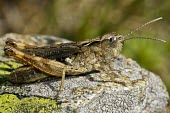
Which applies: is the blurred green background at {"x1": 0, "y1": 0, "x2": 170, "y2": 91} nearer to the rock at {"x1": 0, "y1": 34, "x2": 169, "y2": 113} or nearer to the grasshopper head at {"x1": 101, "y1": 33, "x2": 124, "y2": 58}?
the rock at {"x1": 0, "y1": 34, "x2": 169, "y2": 113}

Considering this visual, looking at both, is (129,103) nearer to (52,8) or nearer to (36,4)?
(52,8)

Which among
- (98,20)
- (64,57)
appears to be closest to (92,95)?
(64,57)

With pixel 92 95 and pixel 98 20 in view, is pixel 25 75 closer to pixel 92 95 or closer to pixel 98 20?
pixel 92 95

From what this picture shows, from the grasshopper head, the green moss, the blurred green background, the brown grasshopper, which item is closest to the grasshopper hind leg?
the brown grasshopper

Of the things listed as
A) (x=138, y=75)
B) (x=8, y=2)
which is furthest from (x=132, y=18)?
(x=138, y=75)

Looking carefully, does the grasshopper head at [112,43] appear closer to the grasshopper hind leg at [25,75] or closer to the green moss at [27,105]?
the grasshopper hind leg at [25,75]
